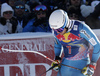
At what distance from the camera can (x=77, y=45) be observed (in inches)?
139

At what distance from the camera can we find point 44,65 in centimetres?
453

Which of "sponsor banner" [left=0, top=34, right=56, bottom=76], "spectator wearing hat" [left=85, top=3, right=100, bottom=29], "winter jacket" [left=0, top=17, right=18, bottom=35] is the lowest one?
"sponsor banner" [left=0, top=34, right=56, bottom=76]

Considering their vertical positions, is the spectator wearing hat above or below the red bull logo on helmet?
above

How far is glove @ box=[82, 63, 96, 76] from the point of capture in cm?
329

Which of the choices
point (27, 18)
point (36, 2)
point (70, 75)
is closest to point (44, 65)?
point (70, 75)

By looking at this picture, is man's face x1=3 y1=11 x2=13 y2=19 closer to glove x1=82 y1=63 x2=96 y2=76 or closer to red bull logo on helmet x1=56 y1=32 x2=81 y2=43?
red bull logo on helmet x1=56 y1=32 x2=81 y2=43

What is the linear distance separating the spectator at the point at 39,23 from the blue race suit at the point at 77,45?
1.25 metres

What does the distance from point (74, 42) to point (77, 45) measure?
0.07 meters

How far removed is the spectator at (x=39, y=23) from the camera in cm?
490

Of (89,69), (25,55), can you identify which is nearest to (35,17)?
(25,55)

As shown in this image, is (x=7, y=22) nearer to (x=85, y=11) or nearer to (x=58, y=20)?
(x=85, y=11)

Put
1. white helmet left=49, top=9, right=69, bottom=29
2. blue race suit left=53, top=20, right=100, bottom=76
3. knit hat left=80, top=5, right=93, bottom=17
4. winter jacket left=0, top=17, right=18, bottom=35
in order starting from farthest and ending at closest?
knit hat left=80, top=5, right=93, bottom=17, winter jacket left=0, top=17, right=18, bottom=35, blue race suit left=53, top=20, right=100, bottom=76, white helmet left=49, top=9, right=69, bottom=29

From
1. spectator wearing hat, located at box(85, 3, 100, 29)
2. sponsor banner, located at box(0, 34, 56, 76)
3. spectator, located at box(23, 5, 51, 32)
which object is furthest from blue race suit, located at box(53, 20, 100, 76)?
spectator wearing hat, located at box(85, 3, 100, 29)

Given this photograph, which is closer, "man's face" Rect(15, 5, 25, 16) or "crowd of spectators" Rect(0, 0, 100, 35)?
"crowd of spectators" Rect(0, 0, 100, 35)
